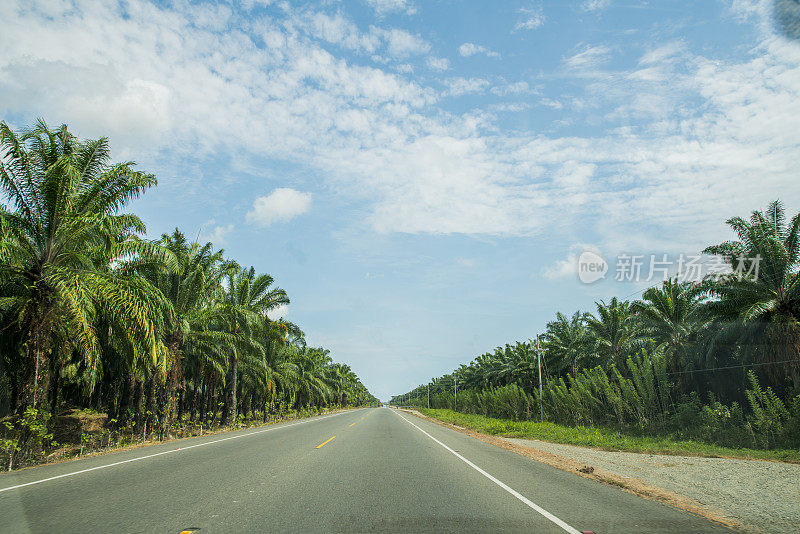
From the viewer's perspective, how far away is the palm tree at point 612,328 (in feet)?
119

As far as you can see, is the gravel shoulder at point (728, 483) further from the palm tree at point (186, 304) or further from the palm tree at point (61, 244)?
the palm tree at point (186, 304)

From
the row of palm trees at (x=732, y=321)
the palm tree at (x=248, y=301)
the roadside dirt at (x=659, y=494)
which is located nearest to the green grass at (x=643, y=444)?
the row of palm trees at (x=732, y=321)

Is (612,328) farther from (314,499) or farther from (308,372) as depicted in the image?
(308,372)

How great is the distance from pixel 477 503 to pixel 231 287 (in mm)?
28796

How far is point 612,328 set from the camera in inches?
1455

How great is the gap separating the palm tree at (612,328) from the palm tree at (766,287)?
1300cm

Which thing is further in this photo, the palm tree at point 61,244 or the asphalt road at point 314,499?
the palm tree at point 61,244

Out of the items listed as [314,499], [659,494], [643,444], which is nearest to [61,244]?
[314,499]

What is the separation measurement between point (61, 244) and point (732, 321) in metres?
27.0

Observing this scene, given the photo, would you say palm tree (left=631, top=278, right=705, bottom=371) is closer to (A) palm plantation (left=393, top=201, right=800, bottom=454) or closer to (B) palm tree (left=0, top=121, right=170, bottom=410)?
(A) palm plantation (left=393, top=201, right=800, bottom=454)

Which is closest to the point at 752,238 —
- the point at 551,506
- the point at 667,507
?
the point at 667,507

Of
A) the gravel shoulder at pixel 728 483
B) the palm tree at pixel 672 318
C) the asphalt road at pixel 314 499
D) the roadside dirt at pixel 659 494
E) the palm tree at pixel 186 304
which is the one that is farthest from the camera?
the palm tree at pixel 672 318

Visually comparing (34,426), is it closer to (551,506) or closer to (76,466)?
(76,466)

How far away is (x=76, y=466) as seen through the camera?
38.8 ft
